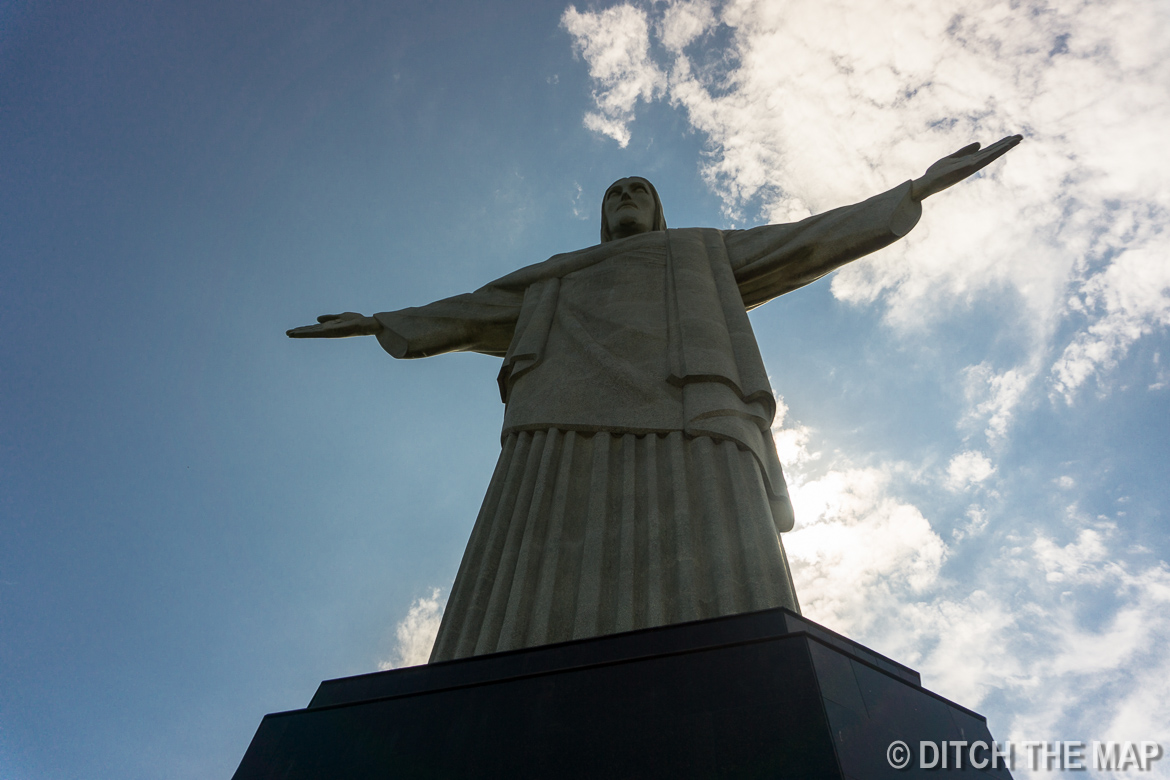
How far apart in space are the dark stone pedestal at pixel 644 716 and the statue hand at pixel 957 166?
4.26m

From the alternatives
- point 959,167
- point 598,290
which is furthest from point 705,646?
point 959,167

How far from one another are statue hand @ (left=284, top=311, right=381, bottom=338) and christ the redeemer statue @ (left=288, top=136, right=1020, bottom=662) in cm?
2

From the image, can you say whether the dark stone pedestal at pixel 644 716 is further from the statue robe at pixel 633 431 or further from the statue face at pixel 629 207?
the statue face at pixel 629 207

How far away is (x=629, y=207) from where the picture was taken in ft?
26.5

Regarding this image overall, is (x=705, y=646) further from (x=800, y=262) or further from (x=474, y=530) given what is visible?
(x=800, y=262)

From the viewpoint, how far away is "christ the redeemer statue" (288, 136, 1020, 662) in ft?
13.1

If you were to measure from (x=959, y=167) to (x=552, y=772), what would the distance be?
5.27 m

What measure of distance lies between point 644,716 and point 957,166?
5.02 m

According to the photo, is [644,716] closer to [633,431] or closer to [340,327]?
[633,431]

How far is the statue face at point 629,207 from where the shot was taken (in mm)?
7934

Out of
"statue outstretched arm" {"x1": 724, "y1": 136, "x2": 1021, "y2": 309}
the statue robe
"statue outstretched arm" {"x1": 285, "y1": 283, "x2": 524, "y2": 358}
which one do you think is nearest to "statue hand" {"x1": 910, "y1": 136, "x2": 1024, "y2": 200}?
"statue outstretched arm" {"x1": 724, "y1": 136, "x2": 1021, "y2": 309}

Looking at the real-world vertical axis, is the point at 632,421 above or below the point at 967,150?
below

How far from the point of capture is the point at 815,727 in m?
2.33

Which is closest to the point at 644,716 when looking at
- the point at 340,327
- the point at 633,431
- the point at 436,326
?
the point at 633,431
